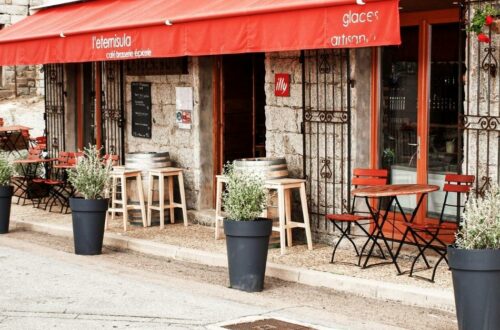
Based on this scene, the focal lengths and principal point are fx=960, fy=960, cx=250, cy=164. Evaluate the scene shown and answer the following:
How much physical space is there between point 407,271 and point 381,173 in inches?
53.4

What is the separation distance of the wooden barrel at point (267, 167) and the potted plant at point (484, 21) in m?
3.09

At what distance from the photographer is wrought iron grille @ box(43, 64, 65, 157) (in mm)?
17344

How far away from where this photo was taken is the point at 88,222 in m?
11.3

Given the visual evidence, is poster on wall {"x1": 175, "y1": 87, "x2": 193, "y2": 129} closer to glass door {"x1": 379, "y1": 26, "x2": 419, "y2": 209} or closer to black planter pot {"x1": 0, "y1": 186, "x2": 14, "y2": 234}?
black planter pot {"x1": 0, "y1": 186, "x2": 14, "y2": 234}

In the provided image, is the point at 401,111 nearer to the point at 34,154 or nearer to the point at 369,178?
the point at 369,178

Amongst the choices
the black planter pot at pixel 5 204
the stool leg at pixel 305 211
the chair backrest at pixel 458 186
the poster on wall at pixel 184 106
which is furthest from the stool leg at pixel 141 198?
the chair backrest at pixel 458 186

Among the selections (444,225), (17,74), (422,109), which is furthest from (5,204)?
(17,74)

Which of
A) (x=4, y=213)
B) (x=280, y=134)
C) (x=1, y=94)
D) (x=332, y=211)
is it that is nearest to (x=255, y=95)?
(x=280, y=134)

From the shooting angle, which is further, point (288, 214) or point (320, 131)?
point (320, 131)

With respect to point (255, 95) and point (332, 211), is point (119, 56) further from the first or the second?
point (332, 211)

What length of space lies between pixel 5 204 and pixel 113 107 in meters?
2.85

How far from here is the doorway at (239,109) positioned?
44.2ft

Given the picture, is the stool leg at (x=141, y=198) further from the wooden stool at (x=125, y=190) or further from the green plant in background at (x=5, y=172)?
the green plant in background at (x=5, y=172)

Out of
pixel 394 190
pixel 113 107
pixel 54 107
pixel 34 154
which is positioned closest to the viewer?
pixel 394 190
